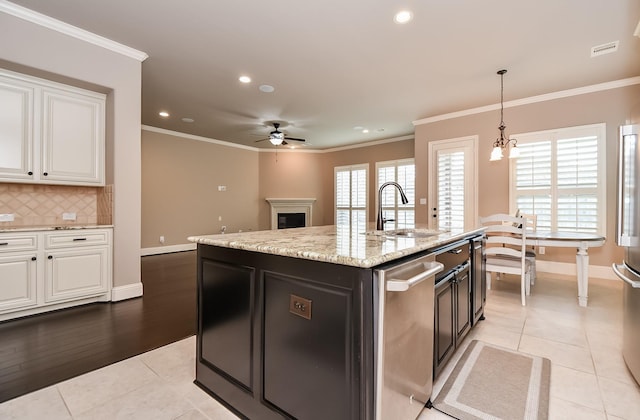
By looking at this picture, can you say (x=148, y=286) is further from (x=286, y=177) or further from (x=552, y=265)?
(x=552, y=265)

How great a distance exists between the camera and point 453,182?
Answer: 207 inches

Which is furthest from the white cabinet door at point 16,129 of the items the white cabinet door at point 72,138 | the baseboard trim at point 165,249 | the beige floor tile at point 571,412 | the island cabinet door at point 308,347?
the beige floor tile at point 571,412

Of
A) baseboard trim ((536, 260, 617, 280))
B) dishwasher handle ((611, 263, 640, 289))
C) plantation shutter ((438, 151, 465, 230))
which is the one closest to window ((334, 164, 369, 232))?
plantation shutter ((438, 151, 465, 230))

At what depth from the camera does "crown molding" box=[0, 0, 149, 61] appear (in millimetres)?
2475

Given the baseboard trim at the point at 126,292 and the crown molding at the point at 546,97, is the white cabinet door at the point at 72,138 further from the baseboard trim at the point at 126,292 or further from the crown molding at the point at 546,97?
the crown molding at the point at 546,97

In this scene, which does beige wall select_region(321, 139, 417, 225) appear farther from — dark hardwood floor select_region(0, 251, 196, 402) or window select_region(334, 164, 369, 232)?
dark hardwood floor select_region(0, 251, 196, 402)

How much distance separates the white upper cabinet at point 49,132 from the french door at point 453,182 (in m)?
5.03

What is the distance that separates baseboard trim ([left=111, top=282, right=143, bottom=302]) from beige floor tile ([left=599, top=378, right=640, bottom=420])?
408 cm

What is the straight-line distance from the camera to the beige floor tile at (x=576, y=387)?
5.08ft

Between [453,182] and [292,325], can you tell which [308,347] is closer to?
[292,325]

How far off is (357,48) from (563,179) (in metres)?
3.67

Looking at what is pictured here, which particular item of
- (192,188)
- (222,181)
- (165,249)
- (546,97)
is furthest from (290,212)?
(546,97)

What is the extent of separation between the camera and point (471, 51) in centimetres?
318

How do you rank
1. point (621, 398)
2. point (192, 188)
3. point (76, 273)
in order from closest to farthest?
1. point (621, 398)
2. point (76, 273)
3. point (192, 188)
